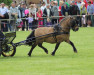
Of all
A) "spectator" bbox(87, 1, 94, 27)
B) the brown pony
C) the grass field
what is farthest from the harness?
"spectator" bbox(87, 1, 94, 27)

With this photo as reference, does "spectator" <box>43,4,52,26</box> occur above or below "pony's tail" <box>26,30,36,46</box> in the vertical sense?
below

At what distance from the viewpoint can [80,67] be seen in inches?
515

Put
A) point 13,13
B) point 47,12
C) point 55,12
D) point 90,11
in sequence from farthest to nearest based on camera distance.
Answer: point 90,11
point 55,12
point 47,12
point 13,13

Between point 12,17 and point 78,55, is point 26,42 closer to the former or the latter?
point 78,55

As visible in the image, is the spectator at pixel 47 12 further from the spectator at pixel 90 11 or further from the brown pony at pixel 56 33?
the brown pony at pixel 56 33

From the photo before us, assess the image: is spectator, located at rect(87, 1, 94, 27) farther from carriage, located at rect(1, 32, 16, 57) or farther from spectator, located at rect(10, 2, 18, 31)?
carriage, located at rect(1, 32, 16, 57)

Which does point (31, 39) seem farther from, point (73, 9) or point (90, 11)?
point (90, 11)

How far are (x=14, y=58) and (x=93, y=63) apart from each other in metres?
3.32

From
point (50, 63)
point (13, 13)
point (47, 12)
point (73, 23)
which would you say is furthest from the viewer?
point (47, 12)

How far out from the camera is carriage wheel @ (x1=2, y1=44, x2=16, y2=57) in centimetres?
1627

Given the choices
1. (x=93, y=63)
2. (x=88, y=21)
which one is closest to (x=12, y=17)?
(x=88, y=21)

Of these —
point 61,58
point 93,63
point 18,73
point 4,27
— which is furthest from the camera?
point 4,27

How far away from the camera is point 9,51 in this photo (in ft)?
53.7

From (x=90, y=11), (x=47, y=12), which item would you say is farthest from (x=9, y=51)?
(x=90, y=11)
